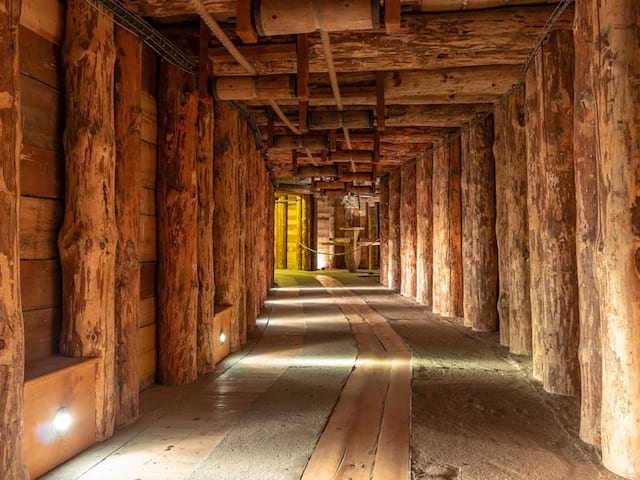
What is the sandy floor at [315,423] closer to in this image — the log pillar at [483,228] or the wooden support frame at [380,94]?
the log pillar at [483,228]

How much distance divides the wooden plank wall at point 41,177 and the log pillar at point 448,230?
5.94m

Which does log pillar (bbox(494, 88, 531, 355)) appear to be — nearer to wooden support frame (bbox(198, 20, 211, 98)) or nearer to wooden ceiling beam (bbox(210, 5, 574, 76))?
wooden ceiling beam (bbox(210, 5, 574, 76))

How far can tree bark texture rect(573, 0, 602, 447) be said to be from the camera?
2.84 metres

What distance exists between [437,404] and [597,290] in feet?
4.68

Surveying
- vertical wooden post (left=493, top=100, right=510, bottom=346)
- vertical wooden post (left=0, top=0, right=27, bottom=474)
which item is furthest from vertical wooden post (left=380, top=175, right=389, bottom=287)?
vertical wooden post (left=0, top=0, right=27, bottom=474)

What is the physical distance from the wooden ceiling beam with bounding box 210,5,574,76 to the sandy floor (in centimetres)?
285

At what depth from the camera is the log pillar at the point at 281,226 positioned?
20094 mm

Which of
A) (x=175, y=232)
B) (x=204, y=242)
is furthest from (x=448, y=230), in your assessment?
(x=175, y=232)

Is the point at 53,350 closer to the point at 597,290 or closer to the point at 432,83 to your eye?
the point at 597,290

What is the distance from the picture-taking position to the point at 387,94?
5.30 metres

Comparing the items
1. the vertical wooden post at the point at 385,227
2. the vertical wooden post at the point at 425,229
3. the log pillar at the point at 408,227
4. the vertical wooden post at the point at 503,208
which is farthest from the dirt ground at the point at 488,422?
the vertical wooden post at the point at 385,227

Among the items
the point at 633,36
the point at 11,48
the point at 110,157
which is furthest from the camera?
the point at 110,157

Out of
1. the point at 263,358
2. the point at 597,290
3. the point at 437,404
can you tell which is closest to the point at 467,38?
the point at 597,290

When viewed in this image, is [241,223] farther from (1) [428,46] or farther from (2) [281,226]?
(2) [281,226]
